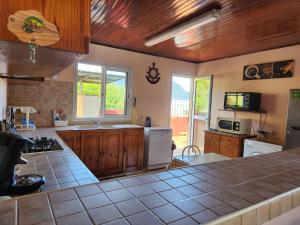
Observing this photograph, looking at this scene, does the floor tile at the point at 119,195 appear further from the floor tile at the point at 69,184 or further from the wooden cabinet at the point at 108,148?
the wooden cabinet at the point at 108,148

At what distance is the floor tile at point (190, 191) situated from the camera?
68 centimetres


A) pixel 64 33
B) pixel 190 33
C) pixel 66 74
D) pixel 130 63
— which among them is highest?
pixel 190 33

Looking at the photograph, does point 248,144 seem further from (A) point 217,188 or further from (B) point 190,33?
(A) point 217,188

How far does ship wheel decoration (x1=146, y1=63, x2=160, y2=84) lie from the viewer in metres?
4.57

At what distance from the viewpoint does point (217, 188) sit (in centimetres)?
73

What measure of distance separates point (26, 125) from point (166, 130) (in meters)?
2.48

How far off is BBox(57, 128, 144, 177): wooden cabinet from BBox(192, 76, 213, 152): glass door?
200cm

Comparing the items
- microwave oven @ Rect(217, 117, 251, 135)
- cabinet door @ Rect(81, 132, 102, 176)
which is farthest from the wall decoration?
cabinet door @ Rect(81, 132, 102, 176)

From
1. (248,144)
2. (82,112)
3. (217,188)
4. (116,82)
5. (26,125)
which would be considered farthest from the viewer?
(116,82)

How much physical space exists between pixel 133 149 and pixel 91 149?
2.68 feet

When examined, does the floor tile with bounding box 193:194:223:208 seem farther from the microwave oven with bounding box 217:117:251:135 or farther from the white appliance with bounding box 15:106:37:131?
the microwave oven with bounding box 217:117:251:135

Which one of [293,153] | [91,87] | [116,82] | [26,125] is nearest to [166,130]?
[116,82]

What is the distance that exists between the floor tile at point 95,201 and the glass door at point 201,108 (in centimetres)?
464

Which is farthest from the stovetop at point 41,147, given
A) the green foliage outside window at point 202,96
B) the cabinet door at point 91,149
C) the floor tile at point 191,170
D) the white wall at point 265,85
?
the green foliage outside window at point 202,96
